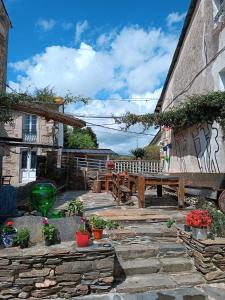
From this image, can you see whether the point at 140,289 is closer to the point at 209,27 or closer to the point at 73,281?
the point at 73,281

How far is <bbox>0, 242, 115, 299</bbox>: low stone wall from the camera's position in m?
4.96

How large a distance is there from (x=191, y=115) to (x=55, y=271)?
246 inches

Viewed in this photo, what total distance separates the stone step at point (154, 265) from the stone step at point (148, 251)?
92 millimetres

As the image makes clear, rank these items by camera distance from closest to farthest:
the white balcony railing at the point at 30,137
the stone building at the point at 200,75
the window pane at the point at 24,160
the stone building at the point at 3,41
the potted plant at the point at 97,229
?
the potted plant at the point at 97,229 < the stone building at the point at 200,75 < the stone building at the point at 3,41 < the window pane at the point at 24,160 < the white balcony railing at the point at 30,137

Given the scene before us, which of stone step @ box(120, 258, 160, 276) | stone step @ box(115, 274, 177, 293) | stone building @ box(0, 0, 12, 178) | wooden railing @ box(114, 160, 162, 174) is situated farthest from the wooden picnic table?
wooden railing @ box(114, 160, 162, 174)

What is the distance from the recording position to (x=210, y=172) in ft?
33.9

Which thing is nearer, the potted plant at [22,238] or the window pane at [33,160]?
the potted plant at [22,238]

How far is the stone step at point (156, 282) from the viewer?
5.28 meters

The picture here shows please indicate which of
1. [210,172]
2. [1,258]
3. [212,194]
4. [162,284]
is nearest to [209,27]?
[210,172]

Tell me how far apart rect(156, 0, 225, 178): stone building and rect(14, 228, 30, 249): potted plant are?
6.00 metres

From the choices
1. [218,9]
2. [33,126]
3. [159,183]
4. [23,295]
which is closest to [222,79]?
[218,9]

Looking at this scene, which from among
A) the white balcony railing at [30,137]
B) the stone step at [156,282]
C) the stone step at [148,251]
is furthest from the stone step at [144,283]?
the white balcony railing at [30,137]

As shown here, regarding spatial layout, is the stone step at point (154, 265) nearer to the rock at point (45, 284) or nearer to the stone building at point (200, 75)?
the rock at point (45, 284)

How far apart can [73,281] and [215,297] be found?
6.83 ft
